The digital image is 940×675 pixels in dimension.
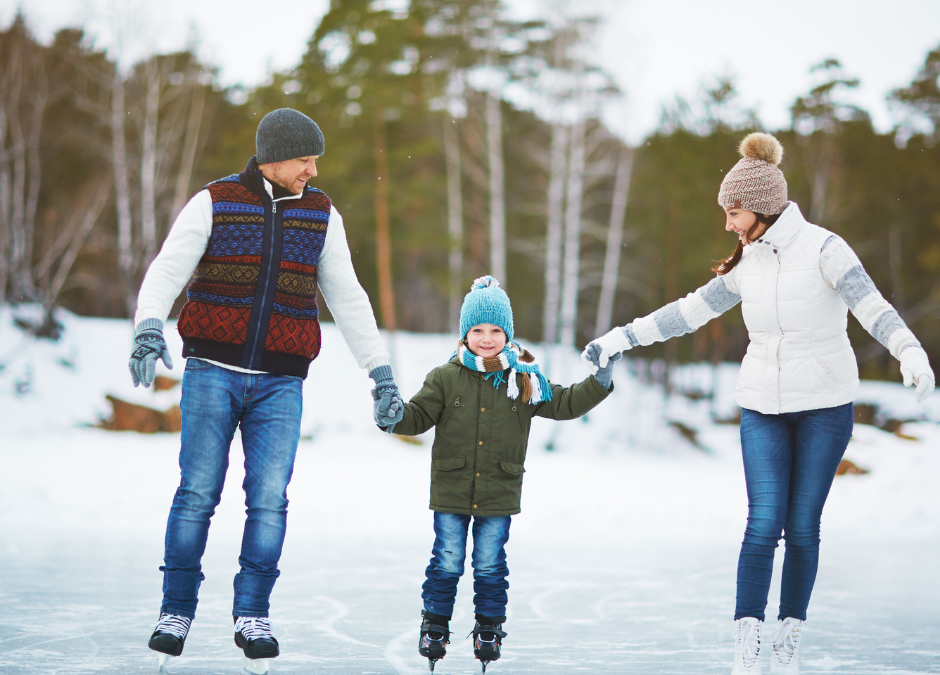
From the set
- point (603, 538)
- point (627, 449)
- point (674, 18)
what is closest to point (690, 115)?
point (674, 18)

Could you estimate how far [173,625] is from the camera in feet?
7.82

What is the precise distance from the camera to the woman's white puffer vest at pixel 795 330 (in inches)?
99.1

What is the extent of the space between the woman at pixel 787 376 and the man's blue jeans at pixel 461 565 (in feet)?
1.89

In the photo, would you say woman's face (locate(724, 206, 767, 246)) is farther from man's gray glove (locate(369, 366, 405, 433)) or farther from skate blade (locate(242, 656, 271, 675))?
skate blade (locate(242, 656, 271, 675))

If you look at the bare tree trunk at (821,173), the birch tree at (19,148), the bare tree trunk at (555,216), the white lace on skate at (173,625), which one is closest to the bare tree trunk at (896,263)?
the bare tree trunk at (821,173)

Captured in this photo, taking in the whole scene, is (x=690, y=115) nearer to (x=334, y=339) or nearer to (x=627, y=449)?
(x=627, y=449)

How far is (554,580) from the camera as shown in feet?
14.7

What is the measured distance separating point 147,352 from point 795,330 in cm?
172

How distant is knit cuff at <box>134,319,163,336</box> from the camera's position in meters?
2.32

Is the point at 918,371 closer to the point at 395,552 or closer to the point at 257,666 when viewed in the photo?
the point at 257,666

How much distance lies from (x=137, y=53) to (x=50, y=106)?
2499 mm

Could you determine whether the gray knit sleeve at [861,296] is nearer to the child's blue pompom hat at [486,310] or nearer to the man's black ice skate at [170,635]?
the child's blue pompom hat at [486,310]

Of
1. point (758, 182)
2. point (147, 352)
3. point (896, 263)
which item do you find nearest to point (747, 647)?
point (758, 182)

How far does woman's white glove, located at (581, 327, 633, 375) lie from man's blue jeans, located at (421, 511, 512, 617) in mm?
511
